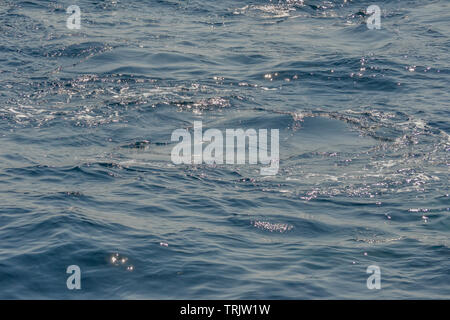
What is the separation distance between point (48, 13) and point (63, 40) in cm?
349

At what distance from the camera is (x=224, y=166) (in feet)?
44.1

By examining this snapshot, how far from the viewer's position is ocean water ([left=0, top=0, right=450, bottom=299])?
941cm

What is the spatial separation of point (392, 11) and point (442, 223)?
A: 1499 centimetres

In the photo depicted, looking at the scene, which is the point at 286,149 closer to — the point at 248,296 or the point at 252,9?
the point at 248,296

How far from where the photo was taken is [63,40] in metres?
21.6

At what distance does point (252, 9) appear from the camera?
84.0 ft

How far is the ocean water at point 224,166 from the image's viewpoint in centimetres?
941

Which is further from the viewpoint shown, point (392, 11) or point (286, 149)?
point (392, 11)
